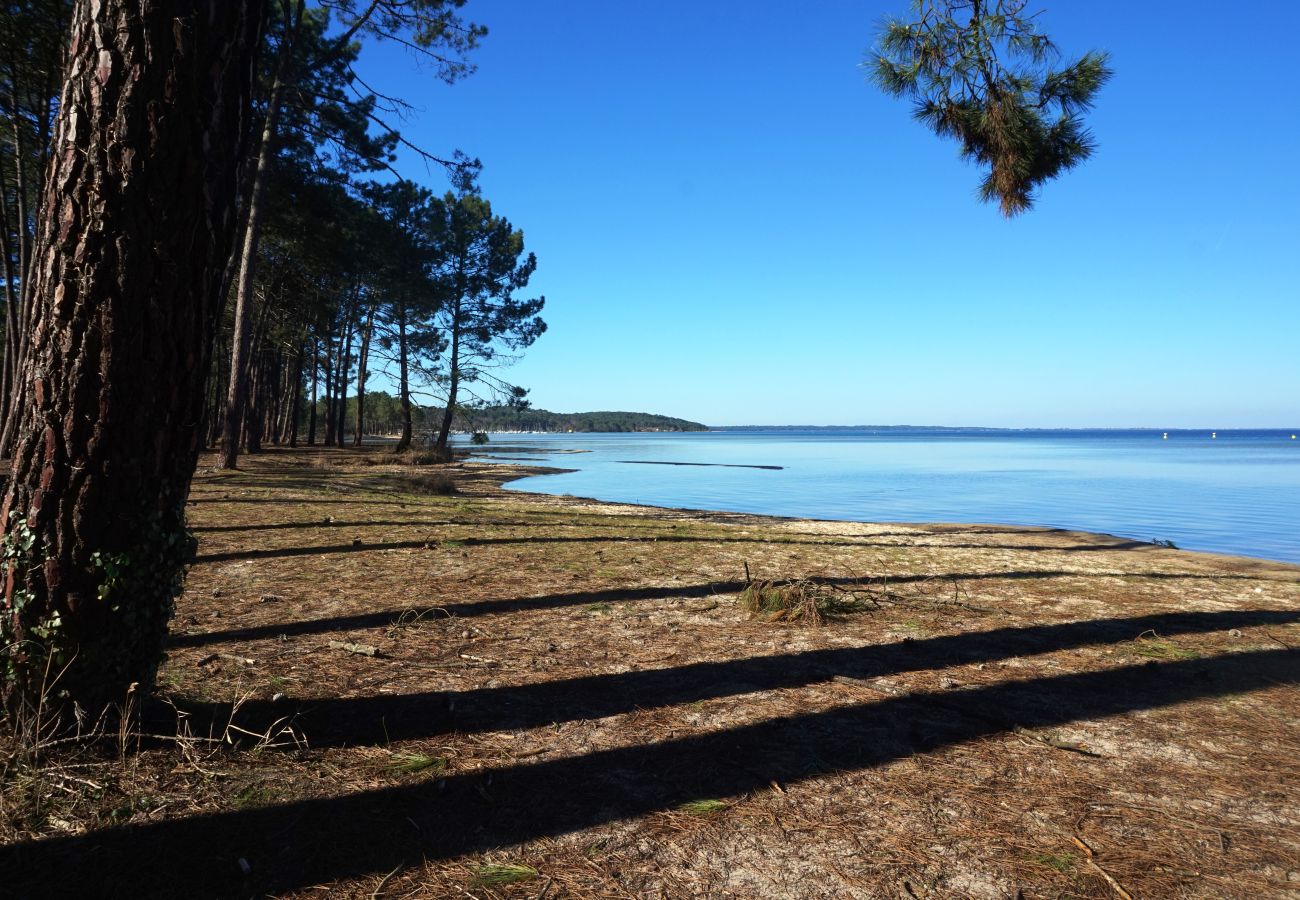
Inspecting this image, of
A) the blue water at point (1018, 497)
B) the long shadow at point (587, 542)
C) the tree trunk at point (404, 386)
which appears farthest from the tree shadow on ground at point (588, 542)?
the tree trunk at point (404, 386)

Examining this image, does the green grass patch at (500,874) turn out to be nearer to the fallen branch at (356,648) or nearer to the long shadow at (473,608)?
the fallen branch at (356,648)

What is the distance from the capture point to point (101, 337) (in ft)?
7.83

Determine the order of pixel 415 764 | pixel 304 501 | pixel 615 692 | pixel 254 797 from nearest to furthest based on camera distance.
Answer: pixel 254 797, pixel 415 764, pixel 615 692, pixel 304 501

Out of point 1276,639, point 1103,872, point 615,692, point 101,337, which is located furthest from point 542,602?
point 1276,639

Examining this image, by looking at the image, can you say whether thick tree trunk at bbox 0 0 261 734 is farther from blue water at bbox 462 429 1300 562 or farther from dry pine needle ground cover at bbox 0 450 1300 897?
blue water at bbox 462 429 1300 562

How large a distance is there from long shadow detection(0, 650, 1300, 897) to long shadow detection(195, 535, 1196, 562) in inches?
164

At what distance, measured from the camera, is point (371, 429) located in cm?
11200

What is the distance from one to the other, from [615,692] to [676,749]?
2.24 ft

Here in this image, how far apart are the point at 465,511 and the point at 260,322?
65.8ft

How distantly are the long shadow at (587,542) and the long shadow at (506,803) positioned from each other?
4168mm

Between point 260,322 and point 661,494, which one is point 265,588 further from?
point 260,322

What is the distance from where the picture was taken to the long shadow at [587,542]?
6.59 meters

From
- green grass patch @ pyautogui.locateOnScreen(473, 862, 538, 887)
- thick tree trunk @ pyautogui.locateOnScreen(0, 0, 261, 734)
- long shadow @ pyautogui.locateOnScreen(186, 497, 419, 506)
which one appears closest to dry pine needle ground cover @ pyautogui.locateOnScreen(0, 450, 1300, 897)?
green grass patch @ pyautogui.locateOnScreen(473, 862, 538, 887)

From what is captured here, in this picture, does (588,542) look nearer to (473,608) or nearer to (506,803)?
(473,608)
